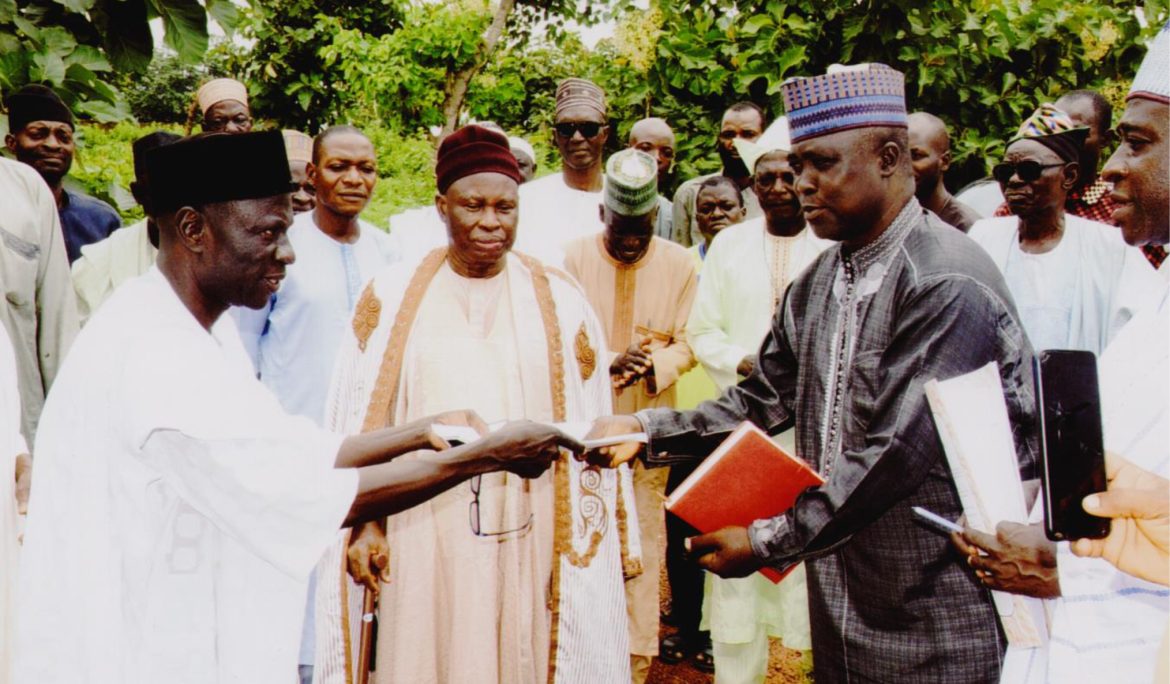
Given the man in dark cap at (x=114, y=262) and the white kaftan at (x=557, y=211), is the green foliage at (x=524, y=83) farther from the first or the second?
the man in dark cap at (x=114, y=262)

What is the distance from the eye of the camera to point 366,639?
12.1ft

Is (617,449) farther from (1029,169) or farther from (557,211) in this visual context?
(557,211)

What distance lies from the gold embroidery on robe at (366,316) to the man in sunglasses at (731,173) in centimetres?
296

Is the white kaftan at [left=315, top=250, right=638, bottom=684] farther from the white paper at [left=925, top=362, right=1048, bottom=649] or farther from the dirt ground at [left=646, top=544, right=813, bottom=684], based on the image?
the white paper at [left=925, top=362, right=1048, bottom=649]

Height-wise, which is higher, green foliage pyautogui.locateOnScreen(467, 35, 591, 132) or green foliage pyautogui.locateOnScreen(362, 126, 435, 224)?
green foliage pyautogui.locateOnScreen(467, 35, 591, 132)

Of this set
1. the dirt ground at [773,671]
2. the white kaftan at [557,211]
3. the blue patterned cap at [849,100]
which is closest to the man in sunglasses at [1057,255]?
the blue patterned cap at [849,100]

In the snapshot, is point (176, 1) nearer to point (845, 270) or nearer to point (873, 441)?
point (845, 270)

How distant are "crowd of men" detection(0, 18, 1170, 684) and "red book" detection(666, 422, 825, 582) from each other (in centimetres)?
5

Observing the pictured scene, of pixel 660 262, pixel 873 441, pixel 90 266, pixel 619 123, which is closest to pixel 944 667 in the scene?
pixel 873 441

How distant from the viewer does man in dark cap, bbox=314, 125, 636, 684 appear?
363 cm

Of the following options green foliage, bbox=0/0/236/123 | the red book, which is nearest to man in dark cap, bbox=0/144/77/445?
green foliage, bbox=0/0/236/123

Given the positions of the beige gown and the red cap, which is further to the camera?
the beige gown

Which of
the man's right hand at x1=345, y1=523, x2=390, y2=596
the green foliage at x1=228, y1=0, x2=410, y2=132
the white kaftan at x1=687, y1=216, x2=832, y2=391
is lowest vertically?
the man's right hand at x1=345, y1=523, x2=390, y2=596

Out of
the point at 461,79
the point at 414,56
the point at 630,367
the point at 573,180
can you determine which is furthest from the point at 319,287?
the point at 461,79
